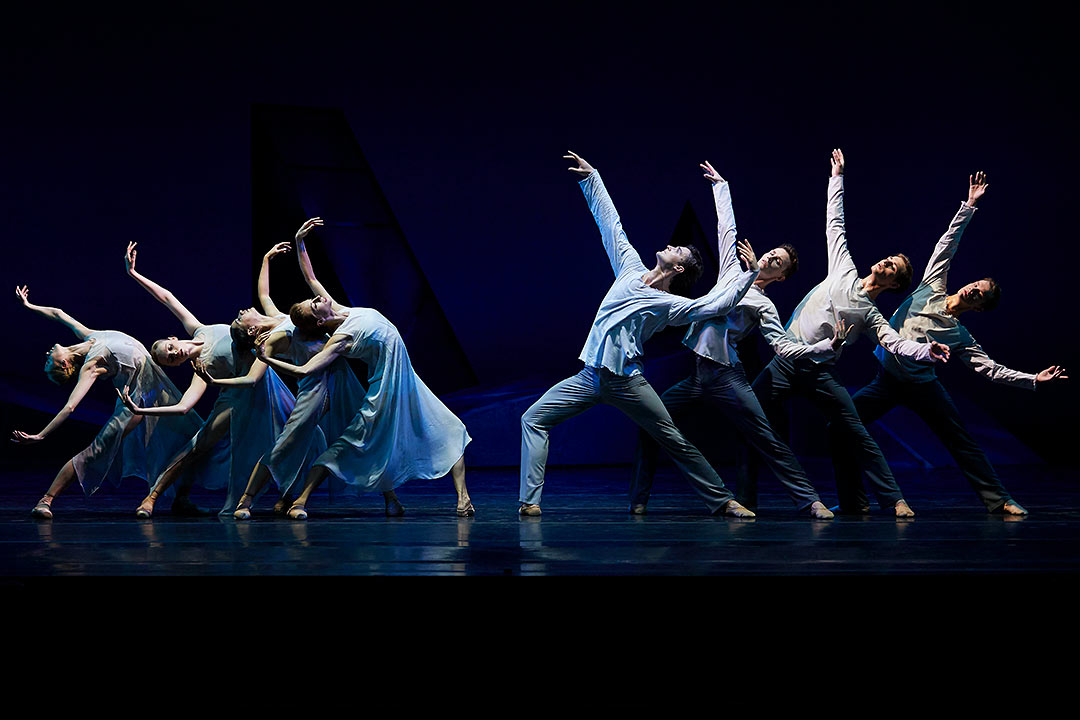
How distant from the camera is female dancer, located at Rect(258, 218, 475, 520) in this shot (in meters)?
4.98

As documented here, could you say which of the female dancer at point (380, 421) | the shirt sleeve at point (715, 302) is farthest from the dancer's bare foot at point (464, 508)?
the shirt sleeve at point (715, 302)

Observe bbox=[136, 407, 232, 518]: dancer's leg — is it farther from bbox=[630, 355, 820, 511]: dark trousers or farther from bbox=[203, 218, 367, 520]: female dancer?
bbox=[630, 355, 820, 511]: dark trousers

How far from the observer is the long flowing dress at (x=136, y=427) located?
17.2 ft

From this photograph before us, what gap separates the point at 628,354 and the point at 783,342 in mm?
817

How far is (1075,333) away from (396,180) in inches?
292

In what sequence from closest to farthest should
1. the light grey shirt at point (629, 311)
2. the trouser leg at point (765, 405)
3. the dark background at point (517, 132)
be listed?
the light grey shirt at point (629, 311) < the trouser leg at point (765, 405) < the dark background at point (517, 132)

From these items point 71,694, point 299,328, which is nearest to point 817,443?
point 299,328

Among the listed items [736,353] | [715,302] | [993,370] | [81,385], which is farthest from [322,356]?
[993,370]

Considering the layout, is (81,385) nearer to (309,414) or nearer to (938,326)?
(309,414)

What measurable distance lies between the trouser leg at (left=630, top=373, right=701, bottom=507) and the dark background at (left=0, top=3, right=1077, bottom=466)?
5.12 metres

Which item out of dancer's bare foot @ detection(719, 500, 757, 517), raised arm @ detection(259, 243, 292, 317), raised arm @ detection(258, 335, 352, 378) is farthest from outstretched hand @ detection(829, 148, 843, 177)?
raised arm @ detection(259, 243, 292, 317)

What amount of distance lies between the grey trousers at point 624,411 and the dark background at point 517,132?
17.2ft

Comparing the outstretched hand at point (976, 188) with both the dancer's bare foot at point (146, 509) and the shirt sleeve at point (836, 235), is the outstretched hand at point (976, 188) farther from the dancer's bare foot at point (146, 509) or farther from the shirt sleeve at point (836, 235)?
the dancer's bare foot at point (146, 509)

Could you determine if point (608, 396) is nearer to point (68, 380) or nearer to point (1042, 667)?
point (1042, 667)
